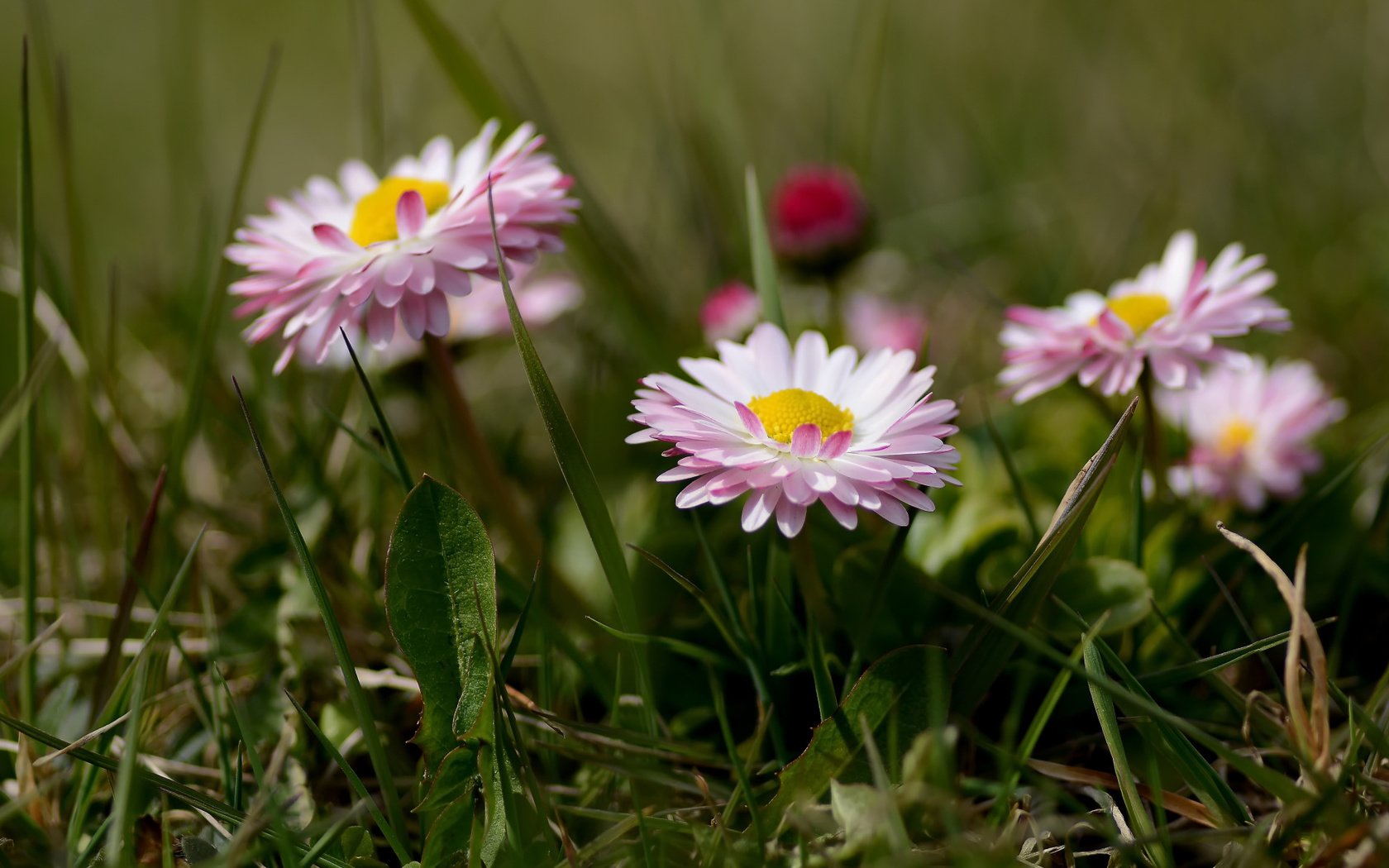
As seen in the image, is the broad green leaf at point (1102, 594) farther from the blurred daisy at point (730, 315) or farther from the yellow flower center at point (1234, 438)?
the blurred daisy at point (730, 315)

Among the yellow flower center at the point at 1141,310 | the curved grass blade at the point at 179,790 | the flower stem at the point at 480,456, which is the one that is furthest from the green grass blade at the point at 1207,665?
the curved grass blade at the point at 179,790

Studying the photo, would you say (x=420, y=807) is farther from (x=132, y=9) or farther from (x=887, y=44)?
(x=132, y=9)

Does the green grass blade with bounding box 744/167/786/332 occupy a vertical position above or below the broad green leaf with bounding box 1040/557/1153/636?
above

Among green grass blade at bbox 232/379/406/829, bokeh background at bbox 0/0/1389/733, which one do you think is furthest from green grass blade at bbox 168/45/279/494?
green grass blade at bbox 232/379/406/829

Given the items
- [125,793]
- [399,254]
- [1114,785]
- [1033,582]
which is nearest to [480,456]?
[399,254]

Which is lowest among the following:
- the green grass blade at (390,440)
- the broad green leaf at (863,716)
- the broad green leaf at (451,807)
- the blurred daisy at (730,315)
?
the broad green leaf at (863,716)

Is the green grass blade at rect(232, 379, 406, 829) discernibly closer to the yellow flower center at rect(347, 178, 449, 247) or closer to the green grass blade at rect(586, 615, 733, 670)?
the green grass blade at rect(586, 615, 733, 670)

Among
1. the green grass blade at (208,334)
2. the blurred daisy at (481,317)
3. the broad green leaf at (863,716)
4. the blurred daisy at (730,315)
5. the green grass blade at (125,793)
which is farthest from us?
the blurred daisy at (730,315)
